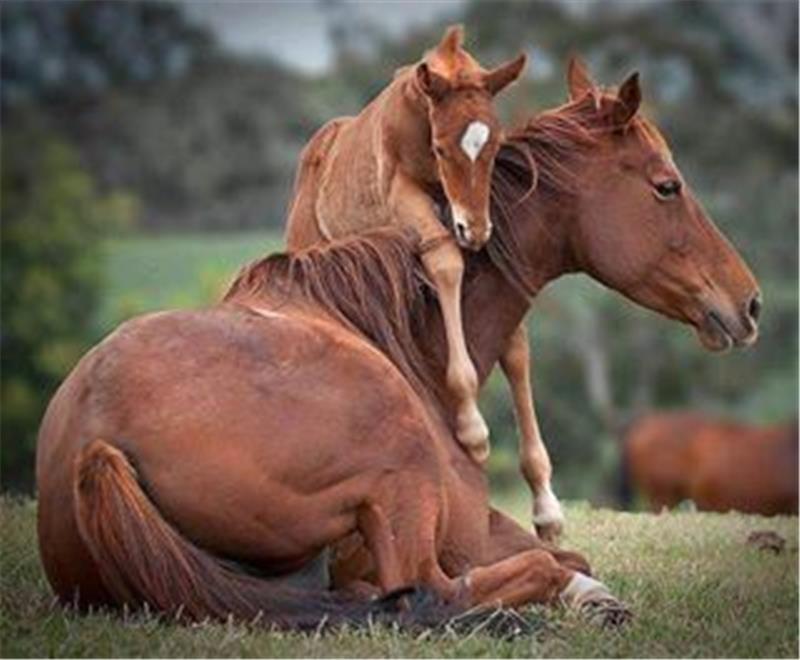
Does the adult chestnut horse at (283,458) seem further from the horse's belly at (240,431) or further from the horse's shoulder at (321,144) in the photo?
A: the horse's shoulder at (321,144)

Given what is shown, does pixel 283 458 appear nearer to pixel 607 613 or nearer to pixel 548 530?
pixel 607 613

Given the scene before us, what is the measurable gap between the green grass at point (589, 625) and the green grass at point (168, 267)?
34.0 ft

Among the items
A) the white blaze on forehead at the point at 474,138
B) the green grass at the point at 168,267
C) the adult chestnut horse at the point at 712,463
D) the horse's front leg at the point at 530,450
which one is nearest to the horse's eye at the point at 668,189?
the horse's front leg at the point at 530,450

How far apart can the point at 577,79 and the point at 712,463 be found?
10914 mm

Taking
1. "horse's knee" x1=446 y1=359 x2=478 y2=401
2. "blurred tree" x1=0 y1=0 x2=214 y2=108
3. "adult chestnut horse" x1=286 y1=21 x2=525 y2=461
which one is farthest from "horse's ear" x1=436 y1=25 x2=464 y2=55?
"blurred tree" x1=0 y1=0 x2=214 y2=108

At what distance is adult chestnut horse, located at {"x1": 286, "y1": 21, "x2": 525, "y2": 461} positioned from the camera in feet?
16.7

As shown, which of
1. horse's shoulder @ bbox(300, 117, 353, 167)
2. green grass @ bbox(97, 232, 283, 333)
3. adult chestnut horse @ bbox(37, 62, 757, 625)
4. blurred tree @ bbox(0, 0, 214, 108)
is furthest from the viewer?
blurred tree @ bbox(0, 0, 214, 108)

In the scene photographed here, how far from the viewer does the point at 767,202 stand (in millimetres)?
21875

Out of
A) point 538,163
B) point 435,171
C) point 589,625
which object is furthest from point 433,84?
point 589,625

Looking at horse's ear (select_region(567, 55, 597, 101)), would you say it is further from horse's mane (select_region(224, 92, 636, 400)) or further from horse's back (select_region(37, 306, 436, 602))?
horse's back (select_region(37, 306, 436, 602))

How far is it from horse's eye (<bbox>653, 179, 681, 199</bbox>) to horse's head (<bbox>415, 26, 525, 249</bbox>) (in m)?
0.60

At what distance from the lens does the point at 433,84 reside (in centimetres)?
512

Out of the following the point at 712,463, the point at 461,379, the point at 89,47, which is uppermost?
the point at 461,379

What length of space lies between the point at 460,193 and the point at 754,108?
62.2 ft
